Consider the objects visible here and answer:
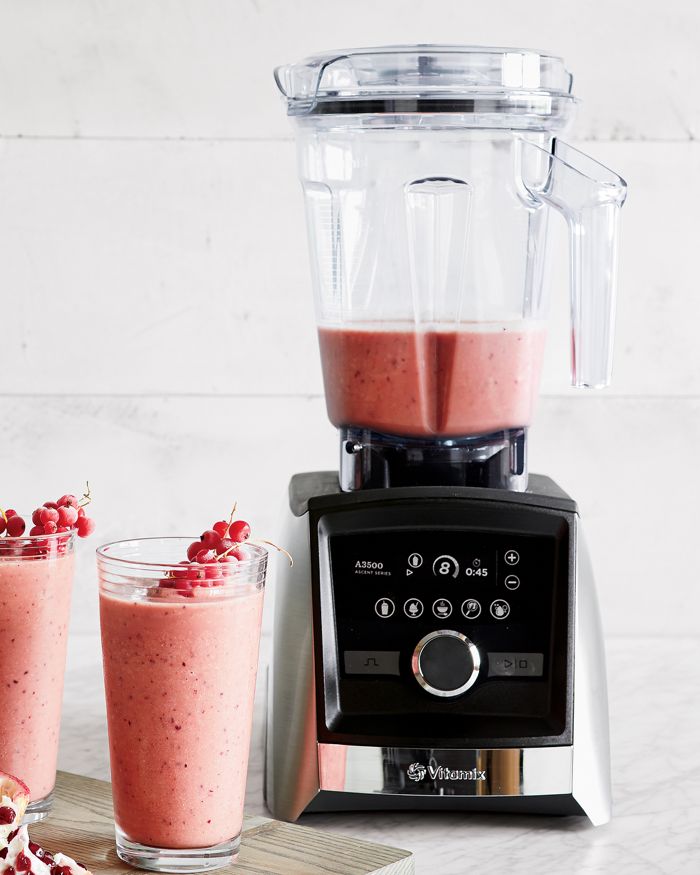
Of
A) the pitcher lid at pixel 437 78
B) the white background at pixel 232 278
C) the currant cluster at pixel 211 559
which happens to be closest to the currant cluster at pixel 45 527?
the currant cluster at pixel 211 559

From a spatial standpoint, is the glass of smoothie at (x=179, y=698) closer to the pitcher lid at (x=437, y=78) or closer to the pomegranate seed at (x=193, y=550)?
the pomegranate seed at (x=193, y=550)

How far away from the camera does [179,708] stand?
773mm

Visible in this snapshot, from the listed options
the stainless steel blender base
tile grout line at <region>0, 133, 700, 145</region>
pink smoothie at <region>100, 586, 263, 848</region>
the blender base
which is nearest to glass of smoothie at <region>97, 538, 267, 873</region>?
pink smoothie at <region>100, 586, 263, 848</region>

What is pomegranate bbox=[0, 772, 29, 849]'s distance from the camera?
0.74 m

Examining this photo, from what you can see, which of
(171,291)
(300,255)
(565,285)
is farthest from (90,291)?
(565,285)

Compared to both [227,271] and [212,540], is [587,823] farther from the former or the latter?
[227,271]

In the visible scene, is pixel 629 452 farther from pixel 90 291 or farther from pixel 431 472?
pixel 90 291

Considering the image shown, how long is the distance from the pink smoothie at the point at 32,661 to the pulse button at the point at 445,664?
0.27 m

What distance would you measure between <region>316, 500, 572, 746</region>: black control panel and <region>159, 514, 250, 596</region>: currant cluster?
16cm

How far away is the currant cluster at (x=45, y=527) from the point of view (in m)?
0.84

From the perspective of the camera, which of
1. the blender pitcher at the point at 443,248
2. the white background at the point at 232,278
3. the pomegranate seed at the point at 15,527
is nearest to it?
the pomegranate seed at the point at 15,527

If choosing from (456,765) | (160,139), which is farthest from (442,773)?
(160,139)

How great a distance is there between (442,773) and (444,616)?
12 cm

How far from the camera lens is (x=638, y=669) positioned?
1.42 m
